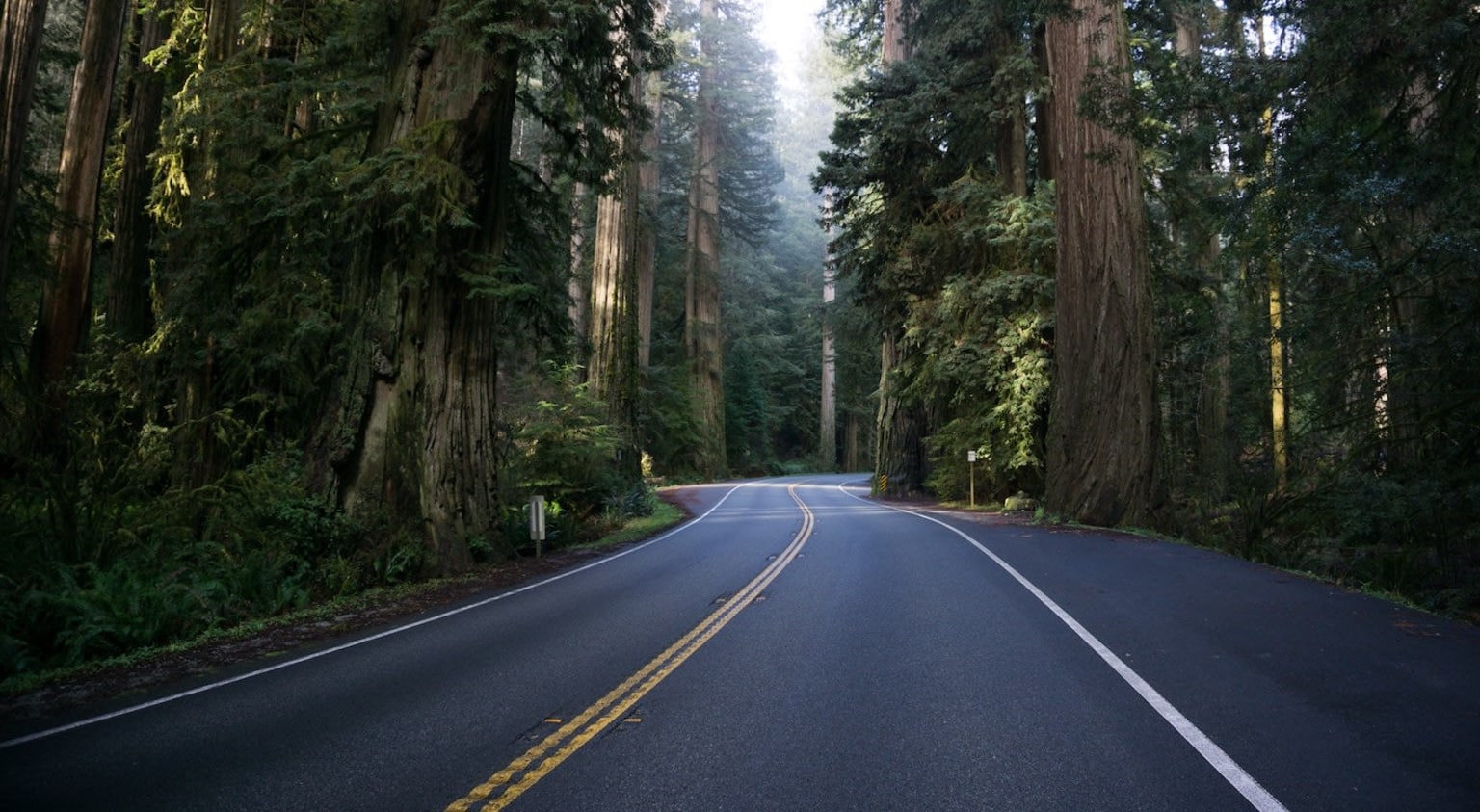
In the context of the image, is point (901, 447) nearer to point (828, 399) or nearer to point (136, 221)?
point (828, 399)

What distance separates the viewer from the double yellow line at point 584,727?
14.0 ft

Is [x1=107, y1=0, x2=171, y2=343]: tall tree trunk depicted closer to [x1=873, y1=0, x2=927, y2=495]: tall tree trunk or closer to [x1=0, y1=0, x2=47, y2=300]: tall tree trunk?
[x1=0, y1=0, x2=47, y2=300]: tall tree trunk

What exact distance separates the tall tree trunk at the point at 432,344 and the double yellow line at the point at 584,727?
5831 millimetres

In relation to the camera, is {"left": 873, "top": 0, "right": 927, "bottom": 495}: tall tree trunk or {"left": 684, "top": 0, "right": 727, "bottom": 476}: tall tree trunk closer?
{"left": 873, "top": 0, "right": 927, "bottom": 495}: tall tree trunk

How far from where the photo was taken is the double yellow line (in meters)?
4.27

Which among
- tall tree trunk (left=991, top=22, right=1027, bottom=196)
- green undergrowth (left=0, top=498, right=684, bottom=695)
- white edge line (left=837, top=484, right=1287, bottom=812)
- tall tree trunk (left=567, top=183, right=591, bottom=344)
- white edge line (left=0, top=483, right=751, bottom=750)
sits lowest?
green undergrowth (left=0, top=498, right=684, bottom=695)

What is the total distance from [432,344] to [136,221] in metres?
6.90

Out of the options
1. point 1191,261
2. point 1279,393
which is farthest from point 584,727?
point 1191,261

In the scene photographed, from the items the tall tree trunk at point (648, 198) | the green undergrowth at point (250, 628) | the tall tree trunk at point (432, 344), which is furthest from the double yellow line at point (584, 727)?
the tall tree trunk at point (648, 198)

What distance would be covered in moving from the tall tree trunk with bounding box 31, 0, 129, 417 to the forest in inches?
2.4

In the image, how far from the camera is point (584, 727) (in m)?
5.30

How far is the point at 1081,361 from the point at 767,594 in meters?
11.7

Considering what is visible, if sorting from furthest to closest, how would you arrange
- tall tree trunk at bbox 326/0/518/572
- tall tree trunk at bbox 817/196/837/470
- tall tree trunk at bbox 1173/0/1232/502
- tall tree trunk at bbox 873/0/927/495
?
tall tree trunk at bbox 817/196/837/470, tall tree trunk at bbox 873/0/927/495, tall tree trunk at bbox 1173/0/1232/502, tall tree trunk at bbox 326/0/518/572

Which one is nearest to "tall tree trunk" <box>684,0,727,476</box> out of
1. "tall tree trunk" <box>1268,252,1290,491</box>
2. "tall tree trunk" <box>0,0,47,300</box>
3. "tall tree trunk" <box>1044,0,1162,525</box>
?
"tall tree trunk" <box>1268,252,1290,491</box>
